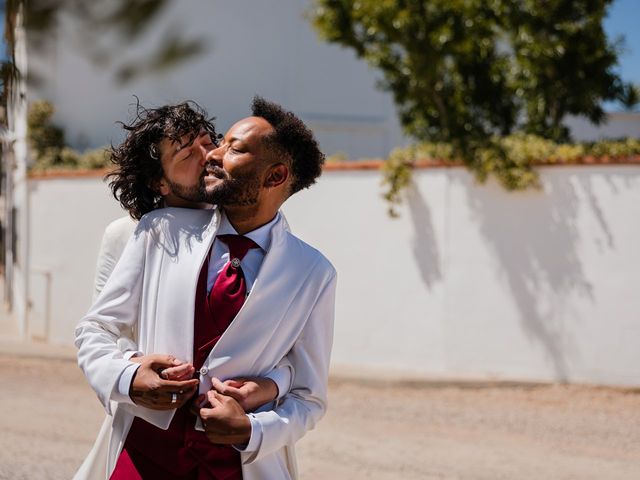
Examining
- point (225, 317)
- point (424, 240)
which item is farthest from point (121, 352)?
point (424, 240)

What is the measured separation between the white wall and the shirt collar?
7.26 metres

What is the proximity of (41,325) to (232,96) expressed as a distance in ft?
18.7

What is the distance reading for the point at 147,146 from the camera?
2861mm

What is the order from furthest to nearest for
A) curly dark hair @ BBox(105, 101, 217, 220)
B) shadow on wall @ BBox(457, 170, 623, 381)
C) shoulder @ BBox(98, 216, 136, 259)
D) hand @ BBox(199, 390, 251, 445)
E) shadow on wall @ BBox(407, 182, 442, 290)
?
shadow on wall @ BBox(407, 182, 442, 290) → shadow on wall @ BBox(457, 170, 623, 381) → shoulder @ BBox(98, 216, 136, 259) → curly dark hair @ BBox(105, 101, 217, 220) → hand @ BBox(199, 390, 251, 445)

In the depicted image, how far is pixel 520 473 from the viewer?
630 cm

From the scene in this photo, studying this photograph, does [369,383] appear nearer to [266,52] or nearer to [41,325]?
[41,325]

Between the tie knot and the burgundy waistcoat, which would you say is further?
the tie knot

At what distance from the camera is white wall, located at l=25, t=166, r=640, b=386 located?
362 inches

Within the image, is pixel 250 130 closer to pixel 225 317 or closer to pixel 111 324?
pixel 225 317

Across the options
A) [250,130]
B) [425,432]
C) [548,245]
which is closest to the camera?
[250,130]

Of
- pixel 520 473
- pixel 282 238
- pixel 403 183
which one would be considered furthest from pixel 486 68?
pixel 282 238

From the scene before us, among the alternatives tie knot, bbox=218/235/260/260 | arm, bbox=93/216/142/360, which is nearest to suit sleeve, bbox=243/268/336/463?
tie knot, bbox=218/235/260/260

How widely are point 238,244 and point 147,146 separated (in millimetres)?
515

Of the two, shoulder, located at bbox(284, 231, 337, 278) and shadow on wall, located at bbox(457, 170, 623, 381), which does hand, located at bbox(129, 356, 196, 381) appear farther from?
shadow on wall, located at bbox(457, 170, 623, 381)
